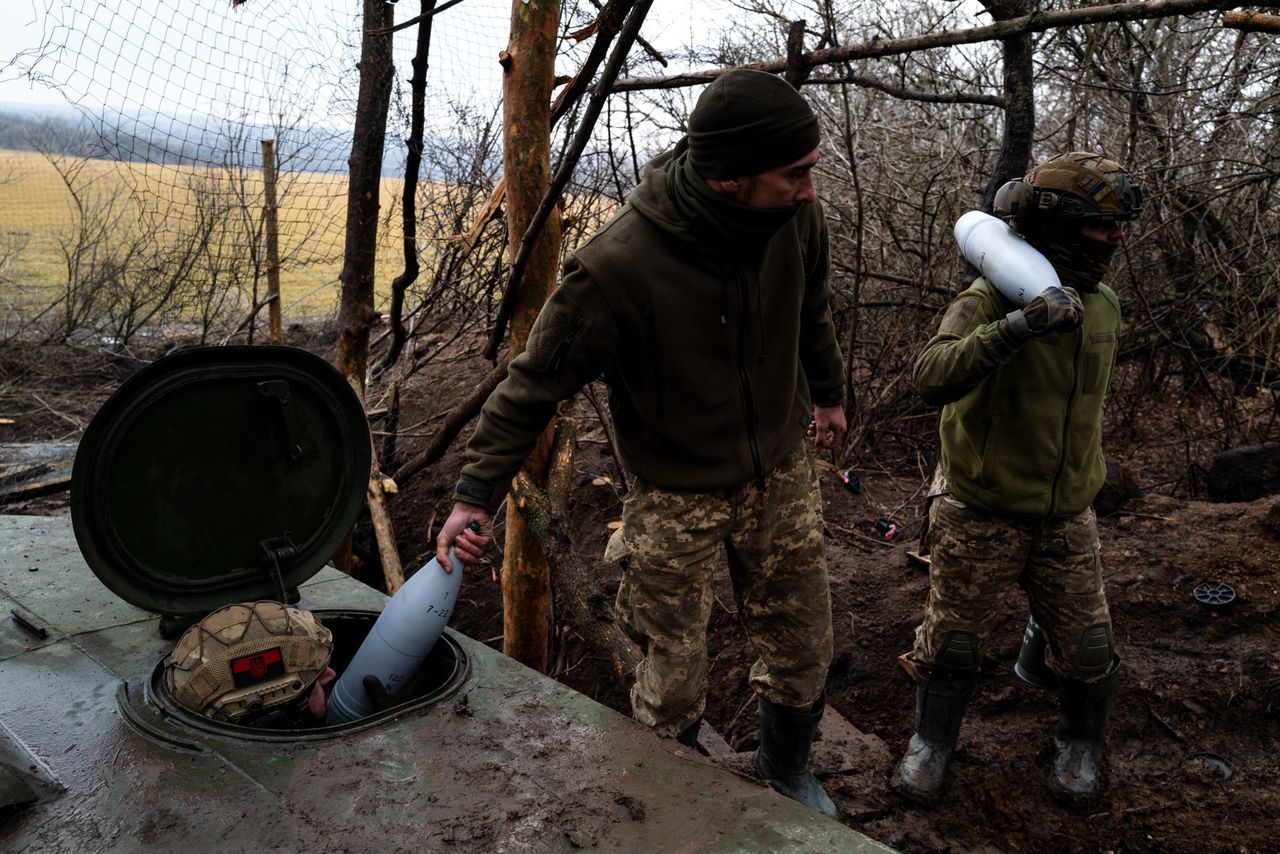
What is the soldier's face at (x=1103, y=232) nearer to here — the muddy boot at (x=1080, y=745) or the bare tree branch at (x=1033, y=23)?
the bare tree branch at (x=1033, y=23)

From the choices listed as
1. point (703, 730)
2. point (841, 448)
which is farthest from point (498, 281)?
point (703, 730)

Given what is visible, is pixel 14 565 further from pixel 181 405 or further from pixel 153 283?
pixel 153 283

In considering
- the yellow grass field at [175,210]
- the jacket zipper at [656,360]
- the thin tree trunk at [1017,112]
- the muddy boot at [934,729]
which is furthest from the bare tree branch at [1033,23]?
the yellow grass field at [175,210]

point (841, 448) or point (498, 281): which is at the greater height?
point (498, 281)

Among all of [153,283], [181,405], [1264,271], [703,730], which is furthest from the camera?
[153,283]

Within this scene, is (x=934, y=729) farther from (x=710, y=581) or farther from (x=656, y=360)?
(x=656, y=360)

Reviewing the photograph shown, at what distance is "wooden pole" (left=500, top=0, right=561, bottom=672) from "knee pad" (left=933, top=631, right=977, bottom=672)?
161 centimetres

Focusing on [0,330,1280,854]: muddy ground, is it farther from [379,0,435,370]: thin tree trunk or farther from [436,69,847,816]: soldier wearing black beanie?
[379,0,435,370]: thin tree trunk

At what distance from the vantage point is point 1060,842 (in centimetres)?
337

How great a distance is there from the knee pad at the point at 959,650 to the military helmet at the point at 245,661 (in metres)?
2.05

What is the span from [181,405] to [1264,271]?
6.18m

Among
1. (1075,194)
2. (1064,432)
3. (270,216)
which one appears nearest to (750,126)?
(1075,194)

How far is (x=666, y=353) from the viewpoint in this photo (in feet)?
8.91

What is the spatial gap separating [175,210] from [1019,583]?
8.54 metres
